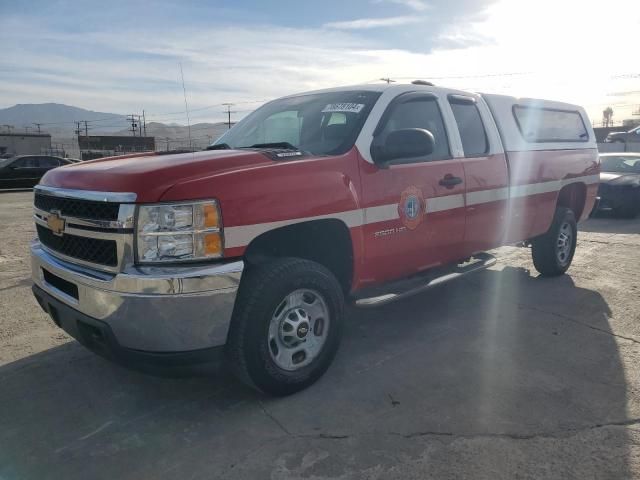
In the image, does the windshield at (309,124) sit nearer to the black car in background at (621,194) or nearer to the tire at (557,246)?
the tire at (557,246)

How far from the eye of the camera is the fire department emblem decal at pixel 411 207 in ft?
12.6

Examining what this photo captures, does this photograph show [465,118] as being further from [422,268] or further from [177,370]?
[177,370]

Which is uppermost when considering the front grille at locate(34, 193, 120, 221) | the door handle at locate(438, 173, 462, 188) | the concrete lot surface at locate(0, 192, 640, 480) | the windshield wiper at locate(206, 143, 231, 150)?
the windshield wiper at locate(206, 143, 231, 150)

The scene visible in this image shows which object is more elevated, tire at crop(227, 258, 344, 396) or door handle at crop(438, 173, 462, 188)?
door handle at crop(438, 173, 462, 188)

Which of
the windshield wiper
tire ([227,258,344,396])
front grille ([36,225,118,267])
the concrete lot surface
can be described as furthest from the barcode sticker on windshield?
front grille ([36,225,118,267])

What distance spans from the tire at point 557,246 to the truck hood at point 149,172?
396 centimetres

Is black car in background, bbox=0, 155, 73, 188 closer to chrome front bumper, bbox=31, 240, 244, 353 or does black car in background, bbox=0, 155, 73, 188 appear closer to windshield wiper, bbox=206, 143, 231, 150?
windshield wiper, bbox=206, 143, 231, 150

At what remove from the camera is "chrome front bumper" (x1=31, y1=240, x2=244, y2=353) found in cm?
269

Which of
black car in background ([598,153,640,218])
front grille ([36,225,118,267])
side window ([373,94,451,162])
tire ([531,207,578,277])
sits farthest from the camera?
black car in background ([598,153,640,218])

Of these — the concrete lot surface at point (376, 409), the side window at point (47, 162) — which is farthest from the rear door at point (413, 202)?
the side window at point (47, 162)

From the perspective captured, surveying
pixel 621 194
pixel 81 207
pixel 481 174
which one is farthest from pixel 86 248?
pixel 621 194

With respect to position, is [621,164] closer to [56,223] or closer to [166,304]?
[166,304]

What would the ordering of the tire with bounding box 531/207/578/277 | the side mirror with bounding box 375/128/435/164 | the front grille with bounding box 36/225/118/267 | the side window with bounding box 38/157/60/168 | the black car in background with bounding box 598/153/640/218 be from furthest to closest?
1. the side window with bounding box 38/157/60/168
2. the black car in background with bounding box 598/153/640/218
3. the tire with bounding box 531/207/578/277
4. the side mirror with bounding box 375/128/435/164
5. the front grille with bounding box 36/225/118/267

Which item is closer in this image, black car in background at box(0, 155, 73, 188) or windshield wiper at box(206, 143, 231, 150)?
windshield wiper at box(206, 143, 231, 150)
